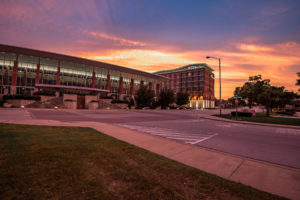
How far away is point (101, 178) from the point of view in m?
3.48

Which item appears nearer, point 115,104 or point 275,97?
point 275,97

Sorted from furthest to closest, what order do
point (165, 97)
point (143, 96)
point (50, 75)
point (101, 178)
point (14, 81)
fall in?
point (165, 97) < point (50, 75) < point (143, 96) < point (14, 81) < point (101, 178)

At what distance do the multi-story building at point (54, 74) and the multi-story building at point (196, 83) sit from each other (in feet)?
136

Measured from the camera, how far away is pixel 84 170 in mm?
3820

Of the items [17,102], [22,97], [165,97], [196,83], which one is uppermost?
[196,83]

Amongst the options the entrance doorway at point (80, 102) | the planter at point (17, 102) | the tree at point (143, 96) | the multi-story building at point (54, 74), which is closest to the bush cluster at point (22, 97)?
the planter at point (17, 102)

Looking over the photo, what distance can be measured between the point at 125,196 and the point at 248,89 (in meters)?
42.0

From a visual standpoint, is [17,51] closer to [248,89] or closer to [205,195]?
[205,195]

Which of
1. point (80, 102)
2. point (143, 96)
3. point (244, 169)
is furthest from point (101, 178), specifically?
point (80, 102)

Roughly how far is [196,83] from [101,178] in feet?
331

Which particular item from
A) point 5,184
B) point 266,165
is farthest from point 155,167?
point 266,165

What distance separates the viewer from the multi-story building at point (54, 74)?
41906 mm

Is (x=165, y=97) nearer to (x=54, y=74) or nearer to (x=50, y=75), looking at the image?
(x=54, y=74)

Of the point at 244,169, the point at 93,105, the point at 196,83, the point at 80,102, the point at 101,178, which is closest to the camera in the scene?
the point at 101,178
